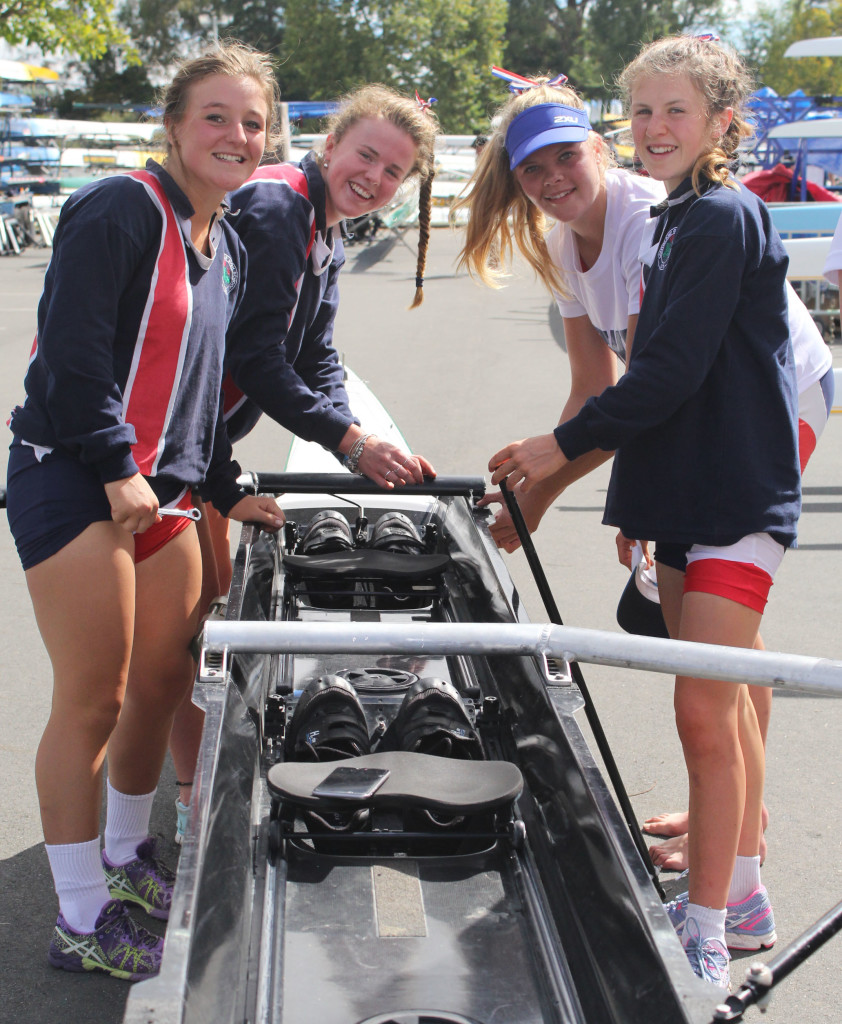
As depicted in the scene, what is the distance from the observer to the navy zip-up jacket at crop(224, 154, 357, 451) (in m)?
3.07

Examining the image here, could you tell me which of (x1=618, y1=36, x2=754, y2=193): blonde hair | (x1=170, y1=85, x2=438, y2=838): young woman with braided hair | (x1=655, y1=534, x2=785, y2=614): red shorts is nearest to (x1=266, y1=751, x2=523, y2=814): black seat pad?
(x1=655, y1=534, x2=785, y2=614): red shorts

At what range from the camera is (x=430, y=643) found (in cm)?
201

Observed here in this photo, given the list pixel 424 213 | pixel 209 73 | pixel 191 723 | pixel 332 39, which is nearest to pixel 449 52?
pixel 332 39

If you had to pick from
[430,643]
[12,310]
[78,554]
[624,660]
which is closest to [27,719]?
[78,554]

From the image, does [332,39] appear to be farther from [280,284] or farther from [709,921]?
[709,921]

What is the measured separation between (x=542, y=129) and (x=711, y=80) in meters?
0.48

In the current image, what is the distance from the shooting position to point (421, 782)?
229 cm

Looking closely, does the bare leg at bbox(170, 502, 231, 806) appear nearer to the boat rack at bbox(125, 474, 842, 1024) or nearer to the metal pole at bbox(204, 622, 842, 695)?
the boat rack at bbox(125, 474, 842, 1024)

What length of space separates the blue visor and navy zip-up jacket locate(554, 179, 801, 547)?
1.40ft

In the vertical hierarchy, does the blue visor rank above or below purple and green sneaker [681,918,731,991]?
above

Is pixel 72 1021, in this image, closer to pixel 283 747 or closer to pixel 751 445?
pixel 283 747

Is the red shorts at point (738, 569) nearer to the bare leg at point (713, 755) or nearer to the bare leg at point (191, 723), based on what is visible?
the bare leg at point (713, 755)

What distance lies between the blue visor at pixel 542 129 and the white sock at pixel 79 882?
208cm

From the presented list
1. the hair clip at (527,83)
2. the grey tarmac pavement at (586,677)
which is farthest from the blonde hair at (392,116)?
the grey tarmac pavement at (586,677)
